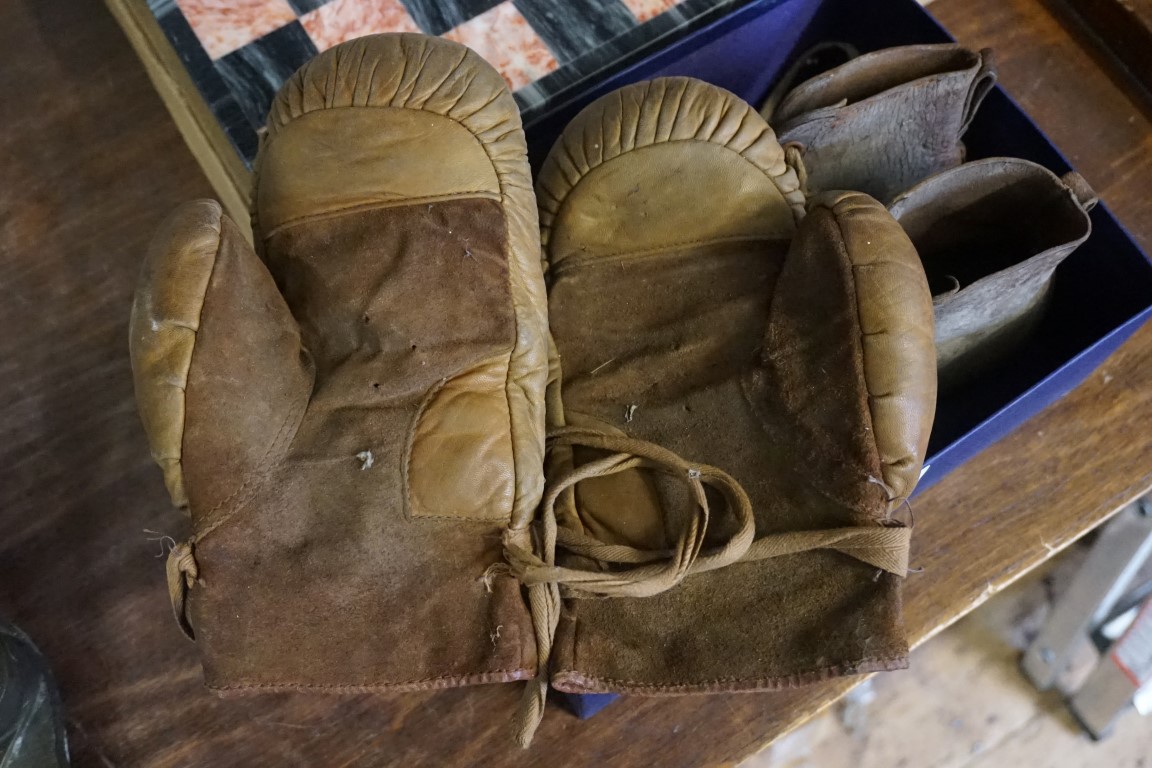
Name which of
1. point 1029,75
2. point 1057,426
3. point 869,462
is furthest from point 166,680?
point 1029,75

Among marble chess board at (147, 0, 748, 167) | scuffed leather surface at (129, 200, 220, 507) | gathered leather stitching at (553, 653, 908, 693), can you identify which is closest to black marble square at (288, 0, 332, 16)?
marble chess board at (147, 0, 748, 167)

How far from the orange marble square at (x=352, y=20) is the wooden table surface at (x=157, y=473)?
19 centimetres

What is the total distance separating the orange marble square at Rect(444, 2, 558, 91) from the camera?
0.92 m

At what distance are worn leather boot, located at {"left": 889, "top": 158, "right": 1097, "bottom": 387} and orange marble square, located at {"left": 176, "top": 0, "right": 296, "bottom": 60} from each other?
65 cm

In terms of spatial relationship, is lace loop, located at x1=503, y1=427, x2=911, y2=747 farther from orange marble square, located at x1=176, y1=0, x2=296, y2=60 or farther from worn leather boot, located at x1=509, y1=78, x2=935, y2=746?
orange marble square, located at x1=176, y1=0, x2=296, y2=60

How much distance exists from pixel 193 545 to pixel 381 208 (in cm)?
26

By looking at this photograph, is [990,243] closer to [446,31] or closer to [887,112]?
[887,112]

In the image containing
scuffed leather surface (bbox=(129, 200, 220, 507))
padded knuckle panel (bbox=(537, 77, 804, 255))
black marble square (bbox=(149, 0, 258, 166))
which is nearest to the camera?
scuffed leather surface (bbox=(129, 200, 220, 507))

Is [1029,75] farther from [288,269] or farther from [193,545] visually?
[193,545]

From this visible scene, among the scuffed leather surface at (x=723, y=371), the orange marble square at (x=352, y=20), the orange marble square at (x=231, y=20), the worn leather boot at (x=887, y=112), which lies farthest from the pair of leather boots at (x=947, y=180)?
the orange marble square at (x=231, y=20)

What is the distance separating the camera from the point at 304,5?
3.12 ft

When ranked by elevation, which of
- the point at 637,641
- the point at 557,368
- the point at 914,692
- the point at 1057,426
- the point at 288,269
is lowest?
the point at 914,692

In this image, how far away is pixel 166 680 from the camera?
76 centimetres

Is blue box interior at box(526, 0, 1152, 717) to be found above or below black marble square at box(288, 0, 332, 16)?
below
